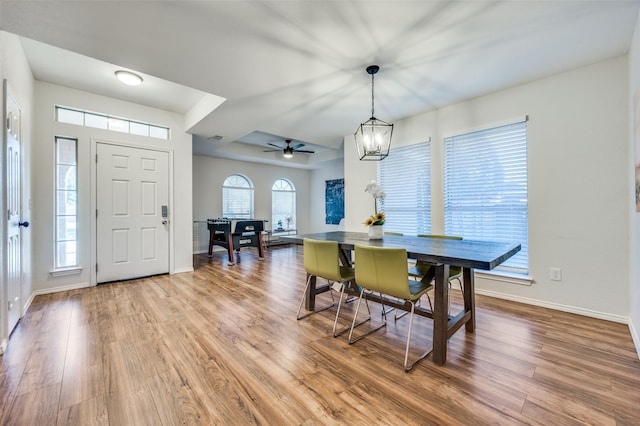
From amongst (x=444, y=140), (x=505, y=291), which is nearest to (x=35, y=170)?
(x=444, y=140)

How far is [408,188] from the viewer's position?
416 centimetres

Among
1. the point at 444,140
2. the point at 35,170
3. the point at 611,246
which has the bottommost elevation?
the point at 611,246

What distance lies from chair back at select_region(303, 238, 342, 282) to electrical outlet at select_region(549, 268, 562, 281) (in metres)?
2.31

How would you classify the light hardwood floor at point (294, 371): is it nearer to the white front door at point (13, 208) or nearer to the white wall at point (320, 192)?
the white front door at point (13, 208)

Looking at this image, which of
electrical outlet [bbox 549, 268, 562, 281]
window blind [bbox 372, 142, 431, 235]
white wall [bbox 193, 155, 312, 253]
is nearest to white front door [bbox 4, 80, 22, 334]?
white wall [bbox 193, 155, 312, 253]

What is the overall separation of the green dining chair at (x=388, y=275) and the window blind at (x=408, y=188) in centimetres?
200

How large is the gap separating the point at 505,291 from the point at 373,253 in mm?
2175

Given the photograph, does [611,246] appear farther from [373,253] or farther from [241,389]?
[241,389]

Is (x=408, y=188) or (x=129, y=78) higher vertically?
(x=129, y=78)

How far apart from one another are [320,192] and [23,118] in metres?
6.64

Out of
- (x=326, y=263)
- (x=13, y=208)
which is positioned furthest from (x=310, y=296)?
(x=13, y=208)

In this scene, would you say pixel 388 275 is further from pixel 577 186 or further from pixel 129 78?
pixel 129 78

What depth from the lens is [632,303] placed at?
91.7 inches

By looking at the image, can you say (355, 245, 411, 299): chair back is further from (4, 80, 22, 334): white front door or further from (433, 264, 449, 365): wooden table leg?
(4, 80, 22, 334): white front door
